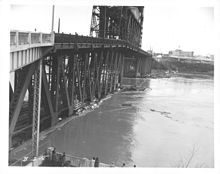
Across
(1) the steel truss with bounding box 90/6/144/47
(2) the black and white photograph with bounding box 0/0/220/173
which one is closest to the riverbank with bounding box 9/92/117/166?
(2) the black and white photograph with bounding box 0/0/220/173

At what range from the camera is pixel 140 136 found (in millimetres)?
11977

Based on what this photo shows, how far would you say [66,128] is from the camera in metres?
12.2

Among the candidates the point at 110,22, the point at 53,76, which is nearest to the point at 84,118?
the point at 53,76

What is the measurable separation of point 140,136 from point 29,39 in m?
6.21

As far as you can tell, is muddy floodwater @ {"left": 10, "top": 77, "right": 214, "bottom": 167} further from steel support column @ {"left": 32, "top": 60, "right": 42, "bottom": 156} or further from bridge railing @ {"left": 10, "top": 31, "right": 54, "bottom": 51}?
bridge railing @ {"left": 10, "top": 31, "right": 54, "bottom": 51}

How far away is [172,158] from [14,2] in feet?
21.1

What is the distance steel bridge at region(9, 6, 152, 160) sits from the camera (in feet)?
26.5

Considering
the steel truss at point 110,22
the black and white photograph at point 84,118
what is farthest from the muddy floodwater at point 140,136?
the steel truss at point 110,22

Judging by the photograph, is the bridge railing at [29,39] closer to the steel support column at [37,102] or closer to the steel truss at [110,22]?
the steel support column at [37,102]

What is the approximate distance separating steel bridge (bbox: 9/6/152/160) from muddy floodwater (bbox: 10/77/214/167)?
2.78 ft

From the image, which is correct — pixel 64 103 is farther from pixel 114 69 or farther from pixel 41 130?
pixel 114 69
